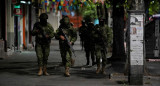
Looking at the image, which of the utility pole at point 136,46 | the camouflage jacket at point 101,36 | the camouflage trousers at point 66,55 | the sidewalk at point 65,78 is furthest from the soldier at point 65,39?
the utility pole at point 136,46

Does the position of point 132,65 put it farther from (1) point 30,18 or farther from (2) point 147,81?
(1) point 30,18

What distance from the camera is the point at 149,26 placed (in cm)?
2056

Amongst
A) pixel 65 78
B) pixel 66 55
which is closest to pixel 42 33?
pixel 66 55

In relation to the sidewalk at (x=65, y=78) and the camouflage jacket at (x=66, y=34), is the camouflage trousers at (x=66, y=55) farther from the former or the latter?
the sidewalk at (x=65, y=78)

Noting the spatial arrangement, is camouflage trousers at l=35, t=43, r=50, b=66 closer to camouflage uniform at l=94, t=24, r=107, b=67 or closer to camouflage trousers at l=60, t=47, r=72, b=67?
camouflage trousers at l=60, t=47, r=72, b=67

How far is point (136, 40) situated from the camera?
1173 cm

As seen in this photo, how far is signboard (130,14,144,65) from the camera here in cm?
1171

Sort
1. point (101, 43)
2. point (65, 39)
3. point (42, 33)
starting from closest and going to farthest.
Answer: point (65, 39) < point (42, 33) < point (101, 43)

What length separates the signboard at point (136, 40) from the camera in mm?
11711

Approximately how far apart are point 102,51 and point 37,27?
7.57ft

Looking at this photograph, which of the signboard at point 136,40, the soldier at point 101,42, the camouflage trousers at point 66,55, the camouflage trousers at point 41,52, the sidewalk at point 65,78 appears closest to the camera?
the signboard at point 136,40

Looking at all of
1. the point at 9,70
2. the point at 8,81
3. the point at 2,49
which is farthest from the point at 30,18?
the point at 8,81

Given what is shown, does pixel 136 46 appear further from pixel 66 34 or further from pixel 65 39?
pixel 66 34

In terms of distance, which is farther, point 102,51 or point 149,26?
point 149,26
